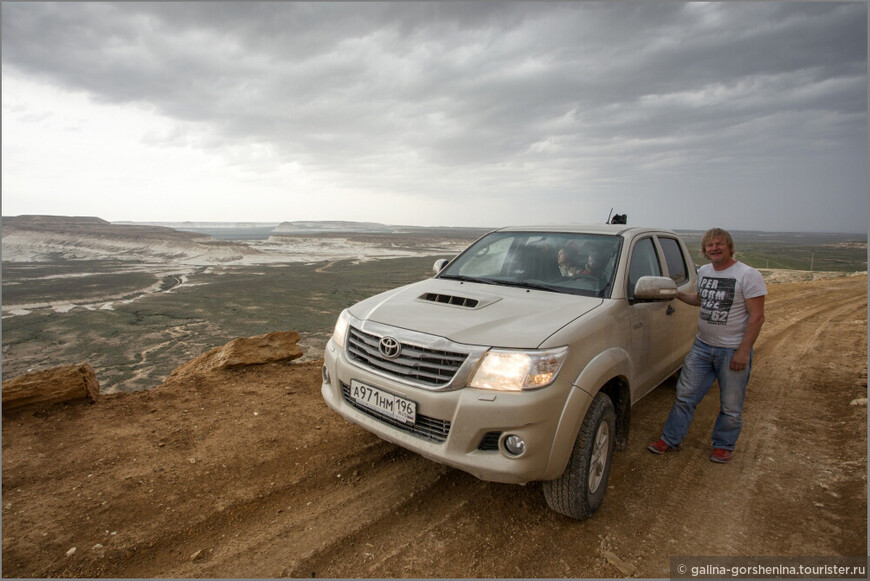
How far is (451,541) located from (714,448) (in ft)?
8.02

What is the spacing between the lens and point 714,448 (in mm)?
3611

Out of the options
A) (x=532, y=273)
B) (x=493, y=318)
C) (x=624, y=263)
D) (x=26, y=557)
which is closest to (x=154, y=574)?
(x=26, y=557)

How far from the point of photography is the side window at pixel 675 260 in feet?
14.1

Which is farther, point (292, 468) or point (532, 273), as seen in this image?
point (532, 273)

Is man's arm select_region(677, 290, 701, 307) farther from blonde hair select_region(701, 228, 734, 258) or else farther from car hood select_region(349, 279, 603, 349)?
car hood select_region(349, 279, 603, 349)

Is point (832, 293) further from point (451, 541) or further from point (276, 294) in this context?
point (276, 294)

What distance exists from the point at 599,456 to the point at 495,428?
918 mm

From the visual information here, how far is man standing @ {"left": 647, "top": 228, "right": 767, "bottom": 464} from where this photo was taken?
3336mm

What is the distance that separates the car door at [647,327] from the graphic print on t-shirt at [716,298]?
326 millimetres

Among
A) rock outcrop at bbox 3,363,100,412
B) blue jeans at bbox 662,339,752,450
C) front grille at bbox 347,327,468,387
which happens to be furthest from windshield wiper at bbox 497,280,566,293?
rock outcrop at bbox 3,363,100,412

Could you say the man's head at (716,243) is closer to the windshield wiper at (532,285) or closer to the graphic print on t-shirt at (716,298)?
the graphic print on t-shirt at (716,298)

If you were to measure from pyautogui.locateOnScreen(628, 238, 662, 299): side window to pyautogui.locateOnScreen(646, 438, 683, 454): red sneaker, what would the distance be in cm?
137

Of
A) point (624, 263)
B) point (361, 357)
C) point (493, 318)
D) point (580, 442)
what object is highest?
point (624, 263)

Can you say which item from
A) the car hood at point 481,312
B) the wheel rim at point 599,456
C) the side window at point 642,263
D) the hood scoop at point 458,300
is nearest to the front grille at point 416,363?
the car hood at point 481,312
